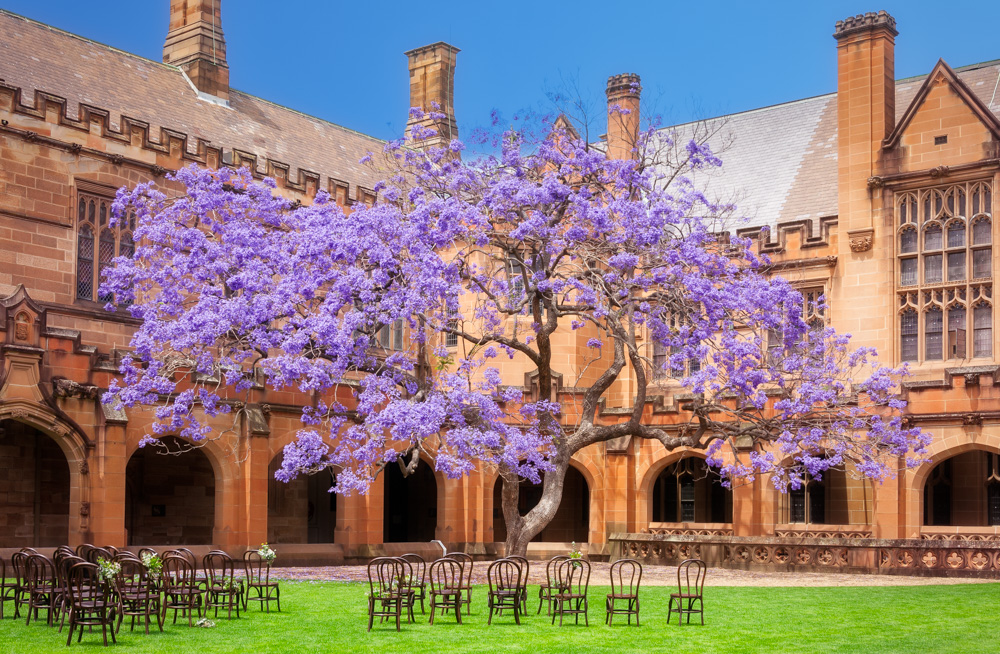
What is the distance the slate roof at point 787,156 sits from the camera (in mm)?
32312

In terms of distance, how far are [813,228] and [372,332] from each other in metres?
14.1

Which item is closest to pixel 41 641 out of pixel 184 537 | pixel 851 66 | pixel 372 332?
pixel 372 332

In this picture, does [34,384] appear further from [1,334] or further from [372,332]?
[372,332]

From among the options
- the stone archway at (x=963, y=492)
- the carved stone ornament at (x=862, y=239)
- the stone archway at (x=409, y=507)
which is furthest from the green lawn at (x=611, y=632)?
the stone archway at (x=409, y=507)

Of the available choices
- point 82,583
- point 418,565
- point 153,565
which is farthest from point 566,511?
point 82,583

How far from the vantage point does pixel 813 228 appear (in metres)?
30.5

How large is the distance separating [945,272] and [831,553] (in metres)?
7.18

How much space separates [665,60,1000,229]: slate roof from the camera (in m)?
32.3

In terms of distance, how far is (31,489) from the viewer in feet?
82.0

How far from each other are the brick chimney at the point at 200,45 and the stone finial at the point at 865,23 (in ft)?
51.8

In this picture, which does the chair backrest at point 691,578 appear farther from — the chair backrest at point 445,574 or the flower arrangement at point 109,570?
the flower arrangement at point 109,570

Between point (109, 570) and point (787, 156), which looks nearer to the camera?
point (109, 570)

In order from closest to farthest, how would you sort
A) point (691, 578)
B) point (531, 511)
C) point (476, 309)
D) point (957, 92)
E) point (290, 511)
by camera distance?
1. point (531, 511)
2. point (476, 309)
3. point (691, 578)
4. point (957, 92)
5. point (290, 511)

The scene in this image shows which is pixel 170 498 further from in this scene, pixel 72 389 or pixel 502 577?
pixel 502 577
